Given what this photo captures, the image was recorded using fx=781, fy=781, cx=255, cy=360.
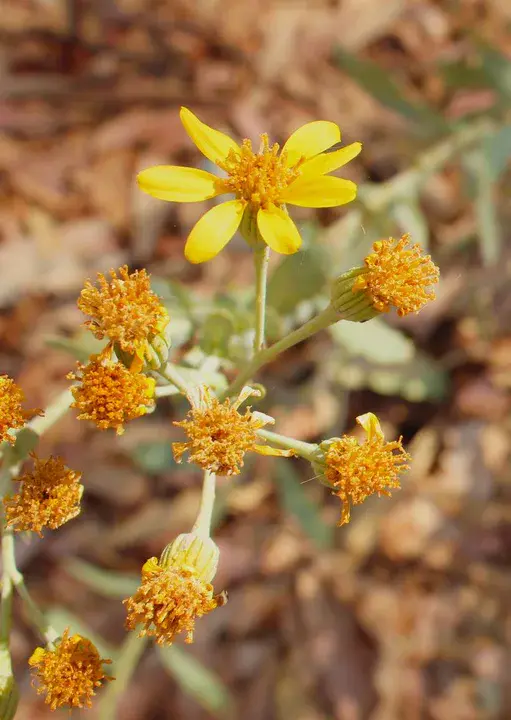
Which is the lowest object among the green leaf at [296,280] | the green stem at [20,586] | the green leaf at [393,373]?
the green stem at [20,586]

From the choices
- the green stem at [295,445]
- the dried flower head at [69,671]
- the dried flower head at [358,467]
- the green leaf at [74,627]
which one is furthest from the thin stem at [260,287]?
the green leaf at [74,627]

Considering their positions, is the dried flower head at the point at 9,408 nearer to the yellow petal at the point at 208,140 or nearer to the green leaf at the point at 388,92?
the yellow petal at the point at 208,140

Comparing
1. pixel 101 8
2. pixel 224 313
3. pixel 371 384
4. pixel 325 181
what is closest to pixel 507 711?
pixel 371 384

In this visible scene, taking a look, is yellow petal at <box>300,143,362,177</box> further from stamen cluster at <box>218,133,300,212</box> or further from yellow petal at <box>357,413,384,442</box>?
yellow petal at <box>357,413,384,442</box>

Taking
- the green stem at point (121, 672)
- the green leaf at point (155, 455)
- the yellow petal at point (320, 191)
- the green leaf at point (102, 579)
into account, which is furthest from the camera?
the green leaf at point (155, 455)

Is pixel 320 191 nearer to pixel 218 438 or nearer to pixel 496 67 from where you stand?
pixel 218 438

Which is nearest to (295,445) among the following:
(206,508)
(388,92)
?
(206,508)

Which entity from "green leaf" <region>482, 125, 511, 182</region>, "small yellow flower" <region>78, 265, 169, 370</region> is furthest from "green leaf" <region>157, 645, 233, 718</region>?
"green leaf" <region>482, 125, 511, 182</region>
